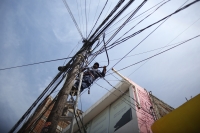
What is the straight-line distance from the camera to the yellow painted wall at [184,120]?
2.70 m

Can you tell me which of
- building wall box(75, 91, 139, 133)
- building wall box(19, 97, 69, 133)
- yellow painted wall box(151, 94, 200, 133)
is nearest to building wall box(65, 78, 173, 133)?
building wall box(75, 91, 139, 133)

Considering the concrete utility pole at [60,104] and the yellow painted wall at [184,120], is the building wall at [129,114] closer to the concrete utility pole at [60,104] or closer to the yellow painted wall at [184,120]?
the yellow painted wall at [184,120]

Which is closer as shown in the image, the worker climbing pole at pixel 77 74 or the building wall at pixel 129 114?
the worker climbing pole at pixel 77 74

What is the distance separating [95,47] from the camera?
5.39 metres

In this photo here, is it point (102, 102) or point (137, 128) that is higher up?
point (102, 102)

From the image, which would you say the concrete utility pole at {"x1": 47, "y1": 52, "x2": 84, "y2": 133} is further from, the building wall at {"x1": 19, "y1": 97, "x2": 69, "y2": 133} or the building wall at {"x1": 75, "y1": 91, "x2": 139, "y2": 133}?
the building wall at {"x1": 75, "y1": 91, "x2": 139, "y2": 133}

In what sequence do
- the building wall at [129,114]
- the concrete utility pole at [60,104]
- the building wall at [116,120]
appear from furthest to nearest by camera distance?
the building wall at [116,120], the building wall at [129,114], the concrete utility pole at [60,104]

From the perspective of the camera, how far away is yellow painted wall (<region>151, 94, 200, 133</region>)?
2.70 metres

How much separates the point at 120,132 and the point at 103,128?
1.47 m

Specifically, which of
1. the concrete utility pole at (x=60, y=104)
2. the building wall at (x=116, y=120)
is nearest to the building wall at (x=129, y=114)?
the building wall at (x=116, y=120)

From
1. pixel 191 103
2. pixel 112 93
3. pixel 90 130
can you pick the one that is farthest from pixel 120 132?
pixel 191 103

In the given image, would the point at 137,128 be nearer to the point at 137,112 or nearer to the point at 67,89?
the point at 137,112

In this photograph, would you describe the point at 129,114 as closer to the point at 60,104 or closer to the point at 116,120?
the point at 116,120

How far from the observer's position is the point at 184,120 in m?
2.89
